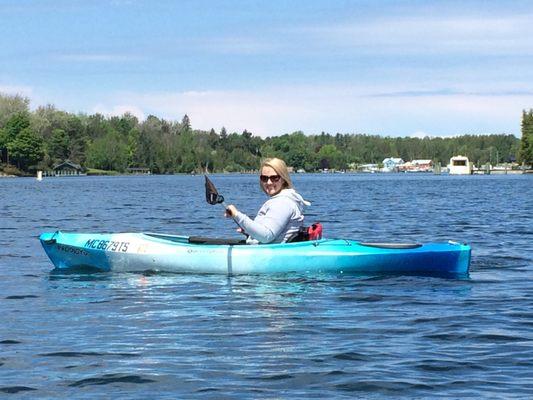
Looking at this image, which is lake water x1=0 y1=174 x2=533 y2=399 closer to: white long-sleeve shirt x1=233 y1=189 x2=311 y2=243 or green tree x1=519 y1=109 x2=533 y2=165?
white long-sleeve shirt x1=233 y1=189 x2=311 y2=243

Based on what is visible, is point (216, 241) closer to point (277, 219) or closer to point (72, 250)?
point (277, 219)

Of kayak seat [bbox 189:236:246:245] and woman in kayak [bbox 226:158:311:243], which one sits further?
kayak seat [bbox 189:236:246:245]

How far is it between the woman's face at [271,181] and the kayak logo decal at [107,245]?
10.5 ft

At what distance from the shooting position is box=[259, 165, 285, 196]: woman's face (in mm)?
15094

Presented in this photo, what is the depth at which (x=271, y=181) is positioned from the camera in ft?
49.8

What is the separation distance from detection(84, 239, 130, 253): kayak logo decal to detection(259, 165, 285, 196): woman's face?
3.20 meters

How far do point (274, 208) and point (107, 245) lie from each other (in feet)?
11.9

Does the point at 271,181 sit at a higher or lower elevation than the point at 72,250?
higher

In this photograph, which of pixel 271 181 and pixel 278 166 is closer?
pixel 278 166

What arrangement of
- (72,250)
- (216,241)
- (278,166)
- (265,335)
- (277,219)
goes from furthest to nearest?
(72,250), (216,241), (277,219), (278,166), (265,335)

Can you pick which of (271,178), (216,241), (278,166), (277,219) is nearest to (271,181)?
(271,178)

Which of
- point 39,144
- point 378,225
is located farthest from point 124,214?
point 39,144

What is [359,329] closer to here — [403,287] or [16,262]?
[403,287]

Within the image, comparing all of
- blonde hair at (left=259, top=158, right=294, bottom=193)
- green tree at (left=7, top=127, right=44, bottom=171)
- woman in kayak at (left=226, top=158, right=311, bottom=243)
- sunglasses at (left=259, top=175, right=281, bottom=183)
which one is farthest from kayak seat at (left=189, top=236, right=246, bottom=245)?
green tree at (left=7, top=127, right=44, bottom=171)
